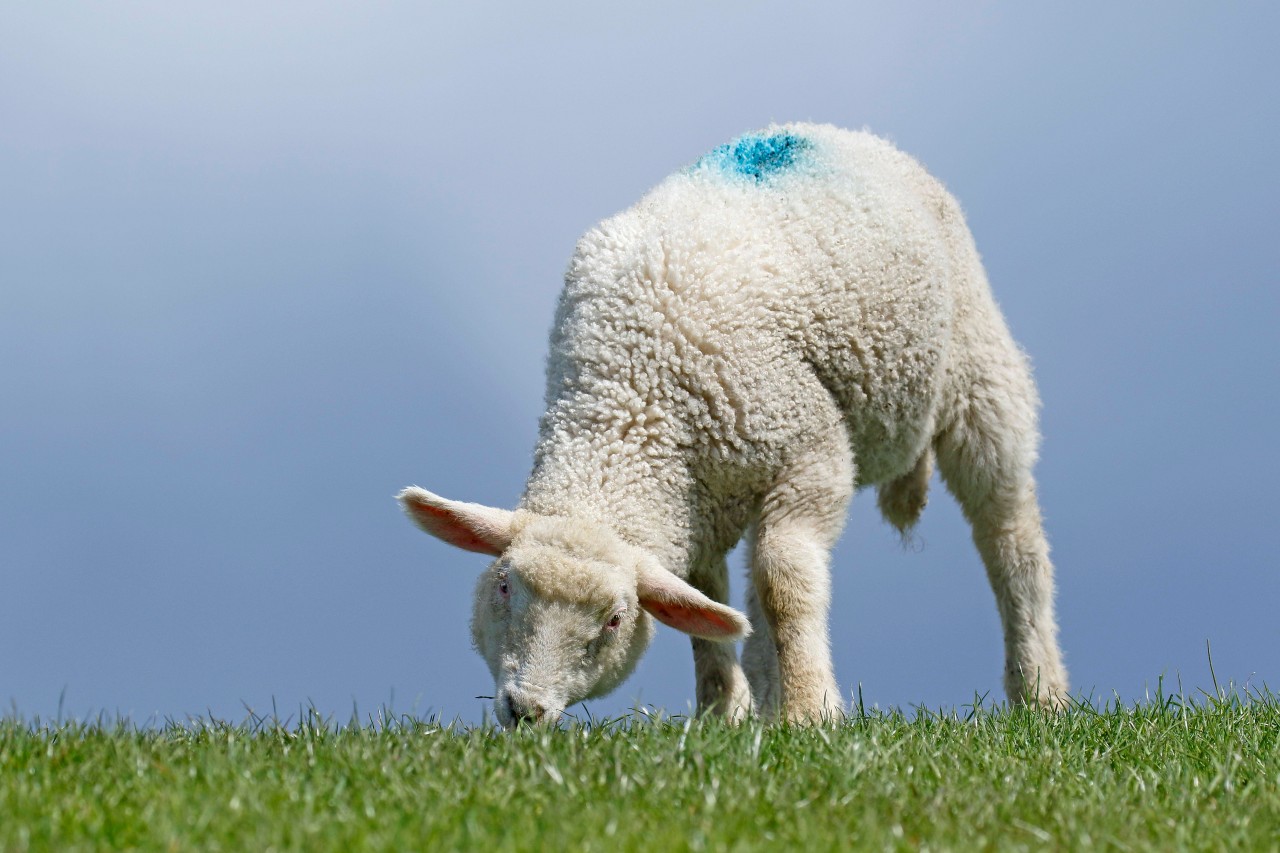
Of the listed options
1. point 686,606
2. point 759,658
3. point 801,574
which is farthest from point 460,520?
point 759,658

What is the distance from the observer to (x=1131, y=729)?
557cm

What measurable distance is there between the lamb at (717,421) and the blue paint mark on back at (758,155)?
15mm

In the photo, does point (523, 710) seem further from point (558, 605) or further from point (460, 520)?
point (460, 520)

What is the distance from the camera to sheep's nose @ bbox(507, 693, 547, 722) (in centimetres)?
546

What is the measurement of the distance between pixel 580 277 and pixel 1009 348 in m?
2.80

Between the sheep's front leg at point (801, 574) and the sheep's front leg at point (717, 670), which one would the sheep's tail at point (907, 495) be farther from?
the sheep's front leg at point (801, 574)

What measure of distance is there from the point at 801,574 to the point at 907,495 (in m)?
2.17

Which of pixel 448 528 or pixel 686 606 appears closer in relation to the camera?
pixel 686 606

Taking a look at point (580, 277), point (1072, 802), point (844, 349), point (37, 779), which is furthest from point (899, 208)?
point (37, 779)

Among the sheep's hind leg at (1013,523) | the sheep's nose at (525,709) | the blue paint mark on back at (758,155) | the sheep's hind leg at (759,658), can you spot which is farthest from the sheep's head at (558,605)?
the sheep's hind leg at (1013,523)

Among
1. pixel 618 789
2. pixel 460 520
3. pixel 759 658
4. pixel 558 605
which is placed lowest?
pixel 618 789

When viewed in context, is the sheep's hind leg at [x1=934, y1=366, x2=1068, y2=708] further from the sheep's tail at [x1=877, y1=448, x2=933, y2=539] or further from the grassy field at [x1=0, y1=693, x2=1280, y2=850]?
the grassy field at [x1=0, y1=693, x2=1280, y2=850]

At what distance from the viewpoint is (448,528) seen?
234 inches

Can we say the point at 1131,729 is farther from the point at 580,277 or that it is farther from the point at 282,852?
the point at 282,852
